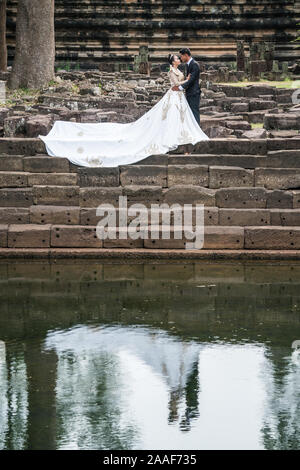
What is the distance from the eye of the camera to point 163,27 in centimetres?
3809

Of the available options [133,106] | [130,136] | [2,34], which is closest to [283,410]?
[130,136]

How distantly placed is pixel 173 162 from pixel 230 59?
73.5 ft

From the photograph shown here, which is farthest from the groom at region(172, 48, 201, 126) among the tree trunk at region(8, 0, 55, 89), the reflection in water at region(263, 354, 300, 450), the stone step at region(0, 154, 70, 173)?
the reflection in water at region(263, 354, 300, 450)

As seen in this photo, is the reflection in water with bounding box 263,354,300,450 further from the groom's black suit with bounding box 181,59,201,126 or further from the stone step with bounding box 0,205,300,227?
the groom's black suit with bounding box 181,59,201,126

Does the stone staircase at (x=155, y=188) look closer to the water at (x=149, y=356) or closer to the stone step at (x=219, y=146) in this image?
the stone step at (x=219, y=146)

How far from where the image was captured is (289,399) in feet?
29.5

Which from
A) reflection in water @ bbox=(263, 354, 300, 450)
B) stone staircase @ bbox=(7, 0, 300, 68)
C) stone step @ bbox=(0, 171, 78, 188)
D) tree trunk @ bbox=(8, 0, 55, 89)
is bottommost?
reflection in water @ bbox=(263, 354, 300, 450)

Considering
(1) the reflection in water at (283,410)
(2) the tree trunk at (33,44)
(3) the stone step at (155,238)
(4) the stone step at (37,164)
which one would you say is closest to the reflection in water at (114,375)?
(1) the reflection in water at (283,410)

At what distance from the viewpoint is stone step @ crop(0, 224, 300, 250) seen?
15.1 m

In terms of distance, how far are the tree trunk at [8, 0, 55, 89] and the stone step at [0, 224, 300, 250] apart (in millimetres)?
10017

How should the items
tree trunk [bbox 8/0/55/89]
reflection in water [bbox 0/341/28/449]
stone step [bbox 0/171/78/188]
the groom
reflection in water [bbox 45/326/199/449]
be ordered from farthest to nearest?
tree trunk [bbox 8/0/55/89], the groom, stone step [bbox 0/171/78/188], reflection in water [bbox 45/326/199/449], reflection in water [bbox 0/341/28/449]

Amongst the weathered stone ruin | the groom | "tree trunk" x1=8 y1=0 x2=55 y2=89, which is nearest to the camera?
A: the groom

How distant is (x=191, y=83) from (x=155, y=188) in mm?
2418
